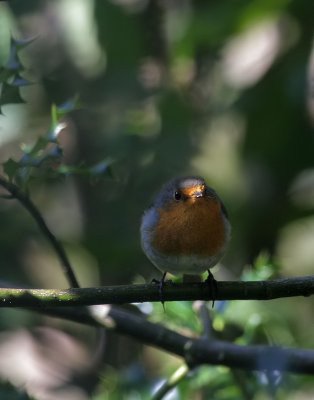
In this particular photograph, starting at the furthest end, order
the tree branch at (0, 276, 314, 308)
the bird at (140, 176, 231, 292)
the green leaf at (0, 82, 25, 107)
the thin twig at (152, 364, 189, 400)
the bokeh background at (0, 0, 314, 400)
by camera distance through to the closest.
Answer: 1. the bokeh background at (0, 0, 314, 400)
2. the bird at (140, 176, 231, 292)
3. the thin twig at (152, 364, 189, 400)
4. the green leaf at (0, 82, 25, 107)
5. the tree branch at (0, 276, 314, 308)

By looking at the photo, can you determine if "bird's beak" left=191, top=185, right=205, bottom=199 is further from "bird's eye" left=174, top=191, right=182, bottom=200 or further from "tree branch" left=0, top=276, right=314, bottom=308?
"tree branch" left=0, top=276, right=314, bottom=308

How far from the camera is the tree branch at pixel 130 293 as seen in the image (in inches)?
99.1

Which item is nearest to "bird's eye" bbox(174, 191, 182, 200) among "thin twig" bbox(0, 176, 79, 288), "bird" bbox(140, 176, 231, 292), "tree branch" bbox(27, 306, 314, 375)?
"bird" bbox(140, 176, 231, 292)

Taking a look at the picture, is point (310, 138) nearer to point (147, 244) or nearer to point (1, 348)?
point (147, 244)

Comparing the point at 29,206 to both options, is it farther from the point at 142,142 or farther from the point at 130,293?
the point at 142,142

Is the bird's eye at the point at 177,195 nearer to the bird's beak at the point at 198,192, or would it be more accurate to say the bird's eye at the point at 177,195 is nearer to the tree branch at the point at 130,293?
the bird's beak at the point at 198,192

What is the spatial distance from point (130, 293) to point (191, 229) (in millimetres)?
916

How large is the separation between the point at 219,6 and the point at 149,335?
1.94 meters

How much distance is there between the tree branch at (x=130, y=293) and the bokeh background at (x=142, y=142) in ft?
4.21

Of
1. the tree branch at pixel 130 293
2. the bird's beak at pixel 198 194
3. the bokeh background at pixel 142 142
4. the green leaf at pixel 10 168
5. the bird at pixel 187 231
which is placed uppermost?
the green leaf at pixel 10 168

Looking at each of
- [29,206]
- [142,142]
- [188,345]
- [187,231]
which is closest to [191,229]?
[187,231]

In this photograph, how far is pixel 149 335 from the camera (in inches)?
128

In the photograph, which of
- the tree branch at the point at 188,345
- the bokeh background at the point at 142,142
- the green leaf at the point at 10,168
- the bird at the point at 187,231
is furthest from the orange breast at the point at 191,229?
the green leaf at the point at 10,168

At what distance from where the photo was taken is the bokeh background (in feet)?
14.7
